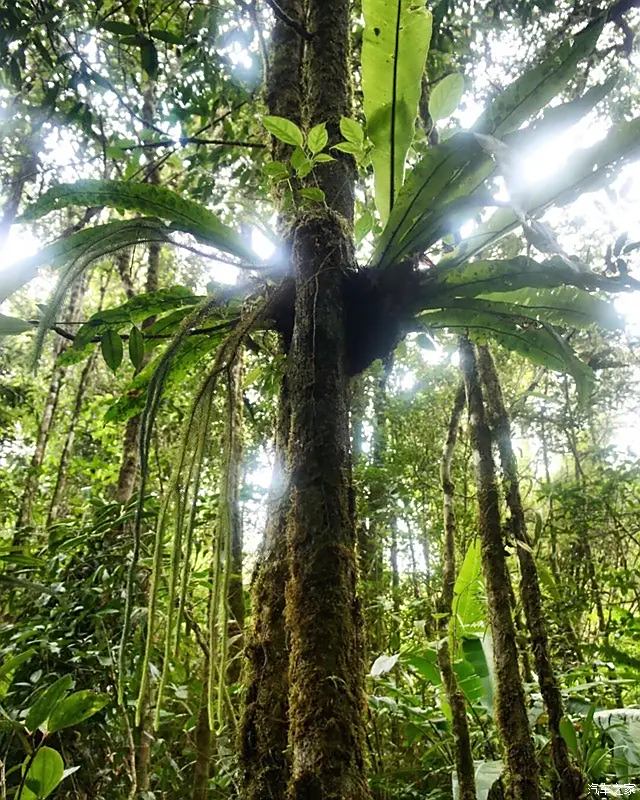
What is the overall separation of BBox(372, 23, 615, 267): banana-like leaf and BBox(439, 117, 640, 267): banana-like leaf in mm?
79

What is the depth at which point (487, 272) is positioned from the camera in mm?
1079

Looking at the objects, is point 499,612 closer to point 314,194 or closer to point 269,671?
point 269,671

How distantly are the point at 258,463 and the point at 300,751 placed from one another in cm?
256

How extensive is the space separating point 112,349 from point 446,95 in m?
0.89

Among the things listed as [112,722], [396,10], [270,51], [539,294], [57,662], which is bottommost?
[112,722]

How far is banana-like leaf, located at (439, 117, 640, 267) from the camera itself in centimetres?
99

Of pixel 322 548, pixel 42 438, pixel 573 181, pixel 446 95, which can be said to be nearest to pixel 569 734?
pixel 322 548

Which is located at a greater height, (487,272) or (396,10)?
(396,10)

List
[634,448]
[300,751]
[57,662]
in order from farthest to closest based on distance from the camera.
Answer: [634,448]
[57,662]
[300,751]

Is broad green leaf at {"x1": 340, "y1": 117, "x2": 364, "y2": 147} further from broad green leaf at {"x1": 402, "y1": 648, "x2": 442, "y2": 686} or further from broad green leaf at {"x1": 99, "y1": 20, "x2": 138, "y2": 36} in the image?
broad green leaf at {"x1": 402, "y1": 648, "x2": 442, "y2": 686}

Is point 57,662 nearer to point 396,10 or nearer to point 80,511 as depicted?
point 80,511

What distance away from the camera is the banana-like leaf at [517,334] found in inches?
49.6

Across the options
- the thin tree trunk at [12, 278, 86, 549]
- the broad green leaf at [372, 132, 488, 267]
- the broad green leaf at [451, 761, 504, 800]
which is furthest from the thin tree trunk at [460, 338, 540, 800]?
the thin tree trunk at [12, 278, 86, 549]

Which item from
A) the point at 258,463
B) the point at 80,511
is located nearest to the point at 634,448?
the point at 258,463
